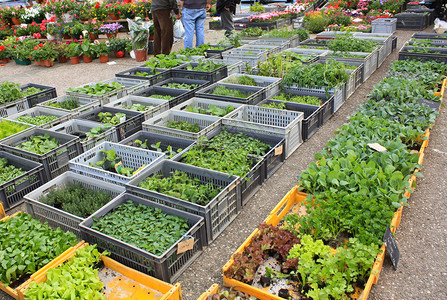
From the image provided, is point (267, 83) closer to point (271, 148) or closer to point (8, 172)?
point (271, 148)

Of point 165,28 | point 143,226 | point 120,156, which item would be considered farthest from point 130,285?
point 165,28

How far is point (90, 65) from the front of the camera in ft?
29.4

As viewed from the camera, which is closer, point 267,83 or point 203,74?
point 267,83

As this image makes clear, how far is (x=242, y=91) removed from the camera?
542 centimetres

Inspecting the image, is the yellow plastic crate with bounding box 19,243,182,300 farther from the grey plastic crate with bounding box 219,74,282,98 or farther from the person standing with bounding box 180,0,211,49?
the person standing with bounding box 180,0,211,49

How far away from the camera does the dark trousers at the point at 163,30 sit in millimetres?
7818

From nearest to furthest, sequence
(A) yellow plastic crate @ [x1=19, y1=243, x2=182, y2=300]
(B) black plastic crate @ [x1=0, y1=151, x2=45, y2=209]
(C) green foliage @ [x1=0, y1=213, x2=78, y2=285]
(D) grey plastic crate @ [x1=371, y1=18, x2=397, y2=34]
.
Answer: (A) yellow plastic crate @ [x1=19, y1=243, x2=182, y2=300]
(C) green foliage @ [x1=0, y1=213, x2=78, y2=285]
(B) black plastic crate @ [x1=0, y1=151, x2=45, y2=209]
(D) grey plastic crate @ [x1=371, y1=18, x2=397, y2=34]

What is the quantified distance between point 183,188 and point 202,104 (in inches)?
83.6

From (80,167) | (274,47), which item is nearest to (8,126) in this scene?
(80,167)

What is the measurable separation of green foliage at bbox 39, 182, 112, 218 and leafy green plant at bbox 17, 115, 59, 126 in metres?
1.55

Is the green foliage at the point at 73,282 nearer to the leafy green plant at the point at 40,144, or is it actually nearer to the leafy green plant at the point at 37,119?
the leafy green plant at the point at 40,144

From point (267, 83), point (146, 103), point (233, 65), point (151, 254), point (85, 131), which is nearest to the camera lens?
point (151, 254)

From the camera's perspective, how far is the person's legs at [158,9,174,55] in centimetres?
781

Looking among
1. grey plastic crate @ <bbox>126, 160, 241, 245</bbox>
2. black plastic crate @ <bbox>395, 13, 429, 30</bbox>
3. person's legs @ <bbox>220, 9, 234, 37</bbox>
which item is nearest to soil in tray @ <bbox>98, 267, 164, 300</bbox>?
grey plastic crate @ <bbox>126, 160, 241, 245</bbox>
